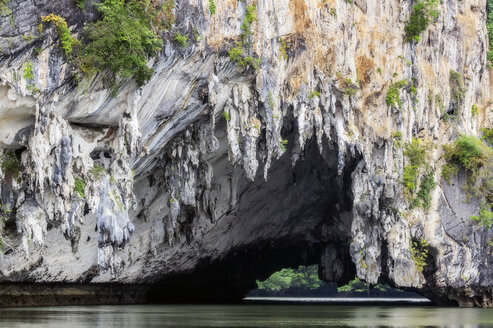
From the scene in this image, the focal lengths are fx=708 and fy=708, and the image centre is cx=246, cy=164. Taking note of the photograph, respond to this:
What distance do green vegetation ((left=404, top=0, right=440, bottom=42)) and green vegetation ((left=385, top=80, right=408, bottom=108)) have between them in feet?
6.60

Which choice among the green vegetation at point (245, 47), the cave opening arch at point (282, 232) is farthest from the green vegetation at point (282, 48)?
the cave opening arch at point (282, 232)

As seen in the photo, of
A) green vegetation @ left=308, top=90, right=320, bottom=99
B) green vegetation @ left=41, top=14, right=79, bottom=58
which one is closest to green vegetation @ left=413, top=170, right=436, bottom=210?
green vegetation @ left=308, top=90, right=320, bottom=99

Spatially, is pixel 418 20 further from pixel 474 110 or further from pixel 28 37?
pixel 28 37

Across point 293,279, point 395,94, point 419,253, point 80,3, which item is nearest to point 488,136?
point 395,94

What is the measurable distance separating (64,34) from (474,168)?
59.7ft

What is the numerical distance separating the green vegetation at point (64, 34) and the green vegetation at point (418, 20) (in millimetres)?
14970

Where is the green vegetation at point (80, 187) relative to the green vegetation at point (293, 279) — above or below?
above

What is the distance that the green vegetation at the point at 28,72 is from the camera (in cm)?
1900

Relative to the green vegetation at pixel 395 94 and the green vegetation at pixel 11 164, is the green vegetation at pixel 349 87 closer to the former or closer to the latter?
the green vegetation at pixel 395 94

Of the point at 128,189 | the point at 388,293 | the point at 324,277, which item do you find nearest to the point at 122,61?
the point at 128,189

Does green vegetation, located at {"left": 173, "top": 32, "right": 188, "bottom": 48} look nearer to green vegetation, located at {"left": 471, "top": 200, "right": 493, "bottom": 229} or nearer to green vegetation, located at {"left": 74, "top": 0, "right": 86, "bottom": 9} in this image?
green vegetation, located at {"left": 74, "top": 0, "right": 86, "bottom": 9}

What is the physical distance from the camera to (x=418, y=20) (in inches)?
1151

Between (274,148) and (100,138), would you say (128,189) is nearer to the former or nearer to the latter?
(100,138)

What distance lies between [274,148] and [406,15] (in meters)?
9.24
